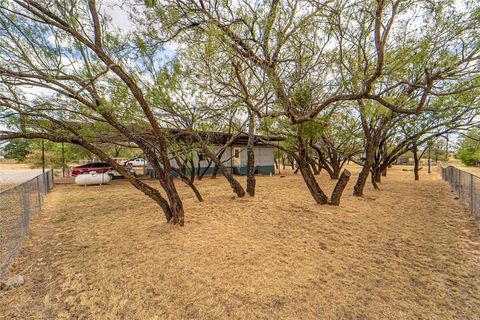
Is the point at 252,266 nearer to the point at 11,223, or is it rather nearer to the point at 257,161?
the point at 11,223

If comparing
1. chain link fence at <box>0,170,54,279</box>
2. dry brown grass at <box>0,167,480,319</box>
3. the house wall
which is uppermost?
the house wall

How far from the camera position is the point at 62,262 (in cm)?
350

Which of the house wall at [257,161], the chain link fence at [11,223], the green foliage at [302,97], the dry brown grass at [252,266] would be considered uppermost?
the green foliage at [302,97]

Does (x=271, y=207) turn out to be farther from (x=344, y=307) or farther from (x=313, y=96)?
(x=344, y=307)

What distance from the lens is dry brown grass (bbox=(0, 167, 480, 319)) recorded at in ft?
8.00

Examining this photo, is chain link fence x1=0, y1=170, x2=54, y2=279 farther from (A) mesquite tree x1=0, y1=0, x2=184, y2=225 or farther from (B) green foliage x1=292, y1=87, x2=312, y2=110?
(B) green foliage x1=292, y1=87, x2=312, y2=110

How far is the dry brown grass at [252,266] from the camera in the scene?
8.00 feet

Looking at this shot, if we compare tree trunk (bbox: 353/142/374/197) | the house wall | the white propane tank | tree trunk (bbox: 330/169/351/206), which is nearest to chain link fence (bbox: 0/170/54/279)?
tree trunk (bbox: 330/169/351/206)

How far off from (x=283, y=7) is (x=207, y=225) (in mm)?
4535

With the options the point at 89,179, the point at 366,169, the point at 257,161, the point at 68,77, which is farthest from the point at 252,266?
the point at 257,161

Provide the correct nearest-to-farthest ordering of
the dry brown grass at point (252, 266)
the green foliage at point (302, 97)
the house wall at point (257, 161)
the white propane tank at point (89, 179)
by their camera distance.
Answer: the dry brown grass at point (252, 266) < the green foliage at point (302, 97) < the white propane tank at point (89, 179) < the house wall at point (257, 161)

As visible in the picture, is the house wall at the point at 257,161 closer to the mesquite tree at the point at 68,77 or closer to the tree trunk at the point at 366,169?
the tree trunk at the point at 366,169

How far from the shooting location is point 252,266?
326 cm

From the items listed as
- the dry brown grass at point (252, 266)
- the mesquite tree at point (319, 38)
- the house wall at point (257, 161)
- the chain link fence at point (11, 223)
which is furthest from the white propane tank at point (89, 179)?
the mesquite tree at point (319, 38)
